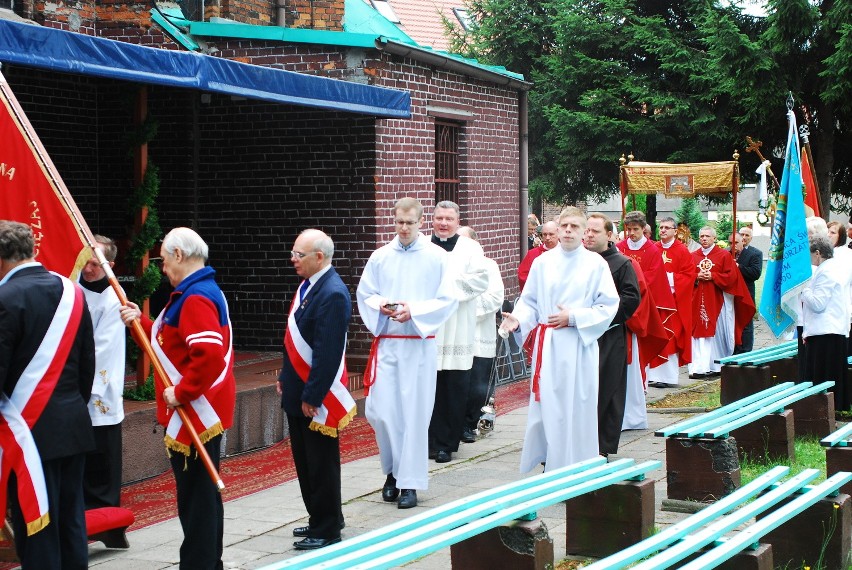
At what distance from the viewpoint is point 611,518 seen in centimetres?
642

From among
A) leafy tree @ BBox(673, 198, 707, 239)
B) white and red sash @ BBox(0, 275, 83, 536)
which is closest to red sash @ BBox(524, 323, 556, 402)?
white and red sash @ BBox(0, 275, 83, 536)

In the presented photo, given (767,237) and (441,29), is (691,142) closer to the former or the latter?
(441,29)

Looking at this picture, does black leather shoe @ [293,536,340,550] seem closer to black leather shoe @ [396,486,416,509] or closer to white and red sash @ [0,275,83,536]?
black leather shoe @ [396,486,416,509]

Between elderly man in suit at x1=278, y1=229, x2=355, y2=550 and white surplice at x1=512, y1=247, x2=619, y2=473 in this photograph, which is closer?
elderly man in suit at x1=278, y1=229, x2=355, y2=550

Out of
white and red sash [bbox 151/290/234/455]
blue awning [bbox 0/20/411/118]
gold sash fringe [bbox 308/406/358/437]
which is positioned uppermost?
blue awning [bbox 0/20/411/118]

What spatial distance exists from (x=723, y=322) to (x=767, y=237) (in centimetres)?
3819

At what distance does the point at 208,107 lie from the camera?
12.8 meters

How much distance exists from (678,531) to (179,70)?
528cm

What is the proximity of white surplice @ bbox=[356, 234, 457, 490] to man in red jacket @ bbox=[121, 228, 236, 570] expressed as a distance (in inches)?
79.3

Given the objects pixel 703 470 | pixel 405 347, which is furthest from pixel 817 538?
pixel 405 347

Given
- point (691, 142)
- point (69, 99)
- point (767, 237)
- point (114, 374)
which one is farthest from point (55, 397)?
point (767, 237)

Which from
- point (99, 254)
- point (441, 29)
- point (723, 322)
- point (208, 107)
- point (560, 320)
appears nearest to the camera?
point (99, 254)

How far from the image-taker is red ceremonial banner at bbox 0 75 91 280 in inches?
239

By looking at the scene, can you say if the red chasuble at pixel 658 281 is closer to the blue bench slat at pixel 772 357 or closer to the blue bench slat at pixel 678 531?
the blue bench slat at pixel 772 357
